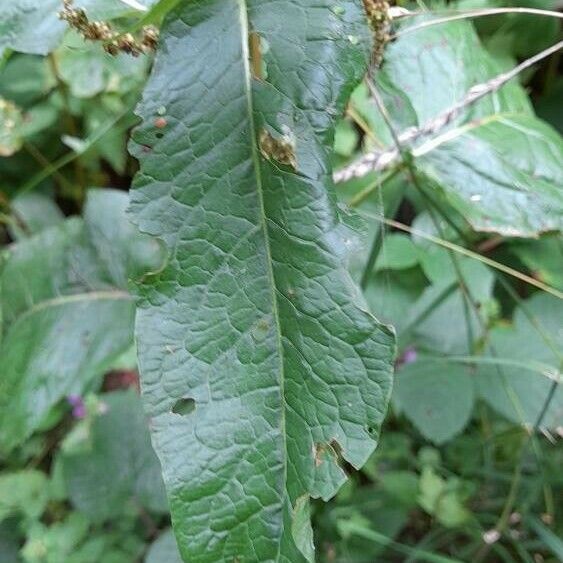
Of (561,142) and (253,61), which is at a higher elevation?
(253,61)

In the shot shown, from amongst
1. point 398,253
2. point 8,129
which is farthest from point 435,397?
point 8,129

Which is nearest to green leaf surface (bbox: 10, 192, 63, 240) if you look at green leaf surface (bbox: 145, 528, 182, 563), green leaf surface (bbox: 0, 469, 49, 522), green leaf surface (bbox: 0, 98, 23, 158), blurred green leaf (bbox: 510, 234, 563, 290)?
green leaf surface (bbox: 0, 98, 23, 158)

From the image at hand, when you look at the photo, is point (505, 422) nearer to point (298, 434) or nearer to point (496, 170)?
point (496, 170)

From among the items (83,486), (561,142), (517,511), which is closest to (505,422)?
(517,511)

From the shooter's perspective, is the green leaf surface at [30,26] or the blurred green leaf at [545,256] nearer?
the green leaf surface at [30,26]

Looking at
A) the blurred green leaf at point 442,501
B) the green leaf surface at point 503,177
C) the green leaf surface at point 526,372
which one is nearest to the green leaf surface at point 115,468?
the blurred green leaf at point 442,501

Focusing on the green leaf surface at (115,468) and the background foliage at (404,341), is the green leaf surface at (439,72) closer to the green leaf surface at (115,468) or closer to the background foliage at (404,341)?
the background foliage at (404,341)

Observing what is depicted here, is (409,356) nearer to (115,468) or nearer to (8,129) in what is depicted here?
(115,468)
